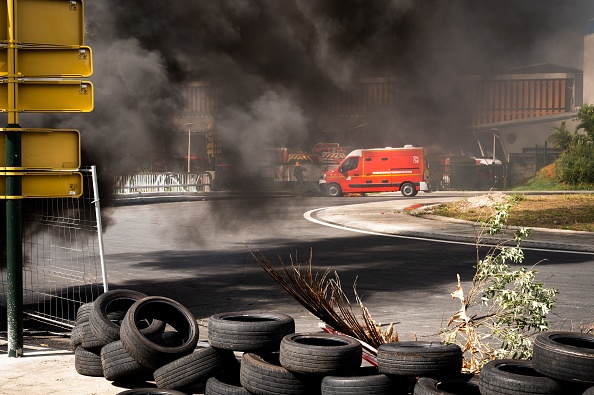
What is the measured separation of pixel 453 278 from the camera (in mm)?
13125

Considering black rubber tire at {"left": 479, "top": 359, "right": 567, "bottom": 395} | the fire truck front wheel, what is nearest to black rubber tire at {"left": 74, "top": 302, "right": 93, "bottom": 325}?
black rubber tire at {"left": 479, "top": 359, "right": 567, "bottom": 395}

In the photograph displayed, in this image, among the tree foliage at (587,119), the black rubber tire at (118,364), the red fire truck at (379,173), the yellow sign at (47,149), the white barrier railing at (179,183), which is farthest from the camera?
the tree foliage at (587,119)

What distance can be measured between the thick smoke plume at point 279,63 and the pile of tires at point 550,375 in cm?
891

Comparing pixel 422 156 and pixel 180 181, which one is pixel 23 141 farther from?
pixel 422 156

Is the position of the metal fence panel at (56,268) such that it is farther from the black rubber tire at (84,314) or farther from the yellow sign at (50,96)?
the yellow sign at (50,96)

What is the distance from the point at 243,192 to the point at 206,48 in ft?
43.6

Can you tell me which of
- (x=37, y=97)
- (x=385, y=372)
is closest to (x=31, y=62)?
(x=37, y=97)

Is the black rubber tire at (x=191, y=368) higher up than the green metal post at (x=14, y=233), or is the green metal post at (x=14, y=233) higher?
the green metal post at (x=14, y=233)

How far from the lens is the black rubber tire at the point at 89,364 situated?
695cm

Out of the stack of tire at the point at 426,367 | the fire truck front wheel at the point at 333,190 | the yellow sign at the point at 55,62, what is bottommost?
the stack of tire at the point at 426,367

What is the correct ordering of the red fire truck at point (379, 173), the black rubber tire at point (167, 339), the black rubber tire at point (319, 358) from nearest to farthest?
the black rubber tire at point (319, 358), the black rubber tire at point (167, 339), the red fire truck at point (379, 173)

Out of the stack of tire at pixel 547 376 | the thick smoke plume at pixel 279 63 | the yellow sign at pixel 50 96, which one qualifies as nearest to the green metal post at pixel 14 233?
the yellow sign at pixel 50 96

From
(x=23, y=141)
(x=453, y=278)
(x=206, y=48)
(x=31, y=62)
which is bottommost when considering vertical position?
(x=453, y=278)

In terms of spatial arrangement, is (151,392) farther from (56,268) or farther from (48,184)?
(56,268)
